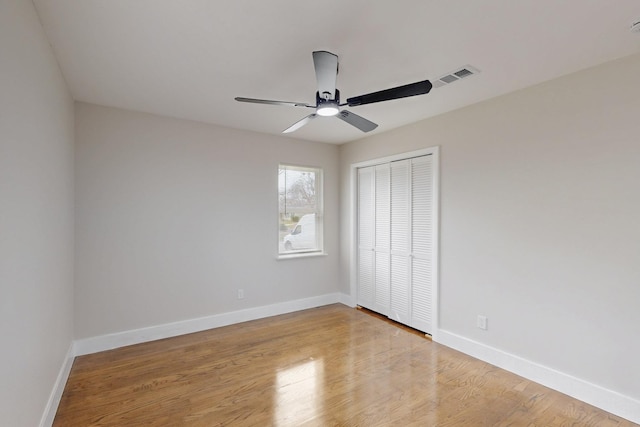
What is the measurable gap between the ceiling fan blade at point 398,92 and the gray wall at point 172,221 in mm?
2319

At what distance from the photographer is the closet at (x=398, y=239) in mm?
3670

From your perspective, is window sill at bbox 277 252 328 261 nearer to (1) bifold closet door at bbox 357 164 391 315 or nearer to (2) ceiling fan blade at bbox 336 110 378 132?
(1) bifold closet door at bbox 357 164 391 315

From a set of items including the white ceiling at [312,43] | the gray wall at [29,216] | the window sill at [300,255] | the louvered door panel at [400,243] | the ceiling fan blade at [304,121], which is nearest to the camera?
the gray wall at [29,216]

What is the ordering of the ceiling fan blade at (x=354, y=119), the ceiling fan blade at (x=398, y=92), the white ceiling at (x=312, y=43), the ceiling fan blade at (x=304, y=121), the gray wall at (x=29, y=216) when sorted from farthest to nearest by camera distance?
the ceiling fan blade at (x=304, y=121)
the ceiling fan blade at (x=354, y=119)
the ceiling fan blade at (x=398, y=92)
the white ceiling at (x=312, y=43)
the gray wall at (x=29, y=216)

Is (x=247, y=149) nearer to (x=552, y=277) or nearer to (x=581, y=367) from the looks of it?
(x=552, y=277)

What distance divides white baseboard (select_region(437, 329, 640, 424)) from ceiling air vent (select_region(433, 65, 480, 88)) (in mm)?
2500

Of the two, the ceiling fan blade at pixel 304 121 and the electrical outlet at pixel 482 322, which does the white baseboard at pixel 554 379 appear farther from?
the ceiling fan blade at pixel 304 121

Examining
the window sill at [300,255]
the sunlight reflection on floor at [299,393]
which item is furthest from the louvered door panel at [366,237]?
the sunlight reflection on floor at [299,393]

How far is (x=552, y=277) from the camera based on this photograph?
101 inches

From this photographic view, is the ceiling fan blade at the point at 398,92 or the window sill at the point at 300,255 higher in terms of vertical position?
the ceiling fan blade at the point at 398,92

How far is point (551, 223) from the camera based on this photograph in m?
2.57

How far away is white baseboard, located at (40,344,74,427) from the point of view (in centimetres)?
195

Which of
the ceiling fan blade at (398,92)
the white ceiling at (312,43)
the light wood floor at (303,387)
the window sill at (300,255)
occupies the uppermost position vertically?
the white ceiling at (312,43)

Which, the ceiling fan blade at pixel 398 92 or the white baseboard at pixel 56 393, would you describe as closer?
the ceiling fan blade at pixel 398 92
